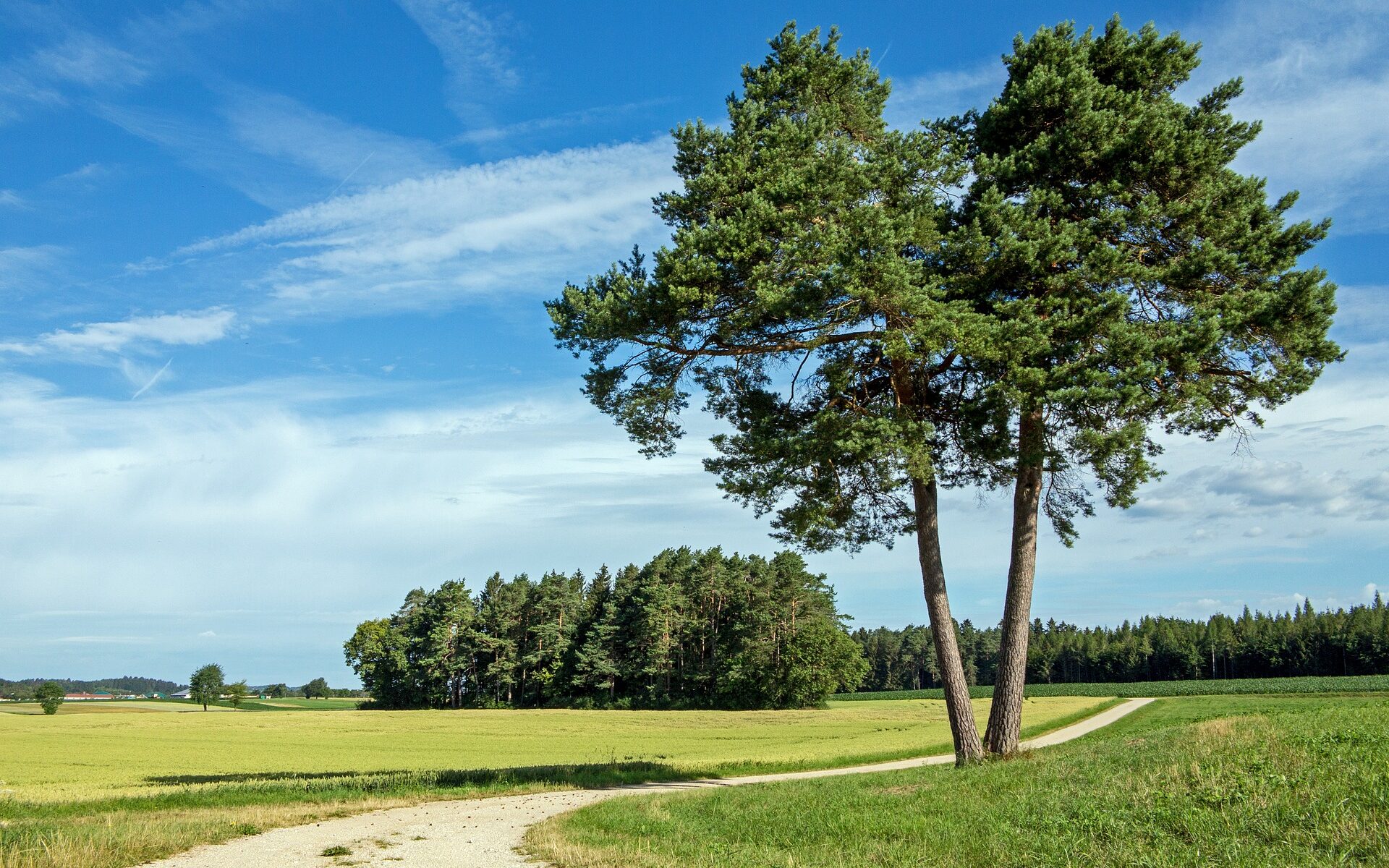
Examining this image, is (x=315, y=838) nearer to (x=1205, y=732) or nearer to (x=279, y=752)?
(x=1205, y=732)

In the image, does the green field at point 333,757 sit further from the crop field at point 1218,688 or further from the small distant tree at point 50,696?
the small distant tree at point 50,696

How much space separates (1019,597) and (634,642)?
6750 cm

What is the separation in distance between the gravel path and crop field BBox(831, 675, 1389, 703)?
6387 centimetres

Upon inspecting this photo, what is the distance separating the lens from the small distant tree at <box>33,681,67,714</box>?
82625 mm

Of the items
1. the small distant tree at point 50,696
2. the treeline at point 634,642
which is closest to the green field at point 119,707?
the small distant tree at point 50,696

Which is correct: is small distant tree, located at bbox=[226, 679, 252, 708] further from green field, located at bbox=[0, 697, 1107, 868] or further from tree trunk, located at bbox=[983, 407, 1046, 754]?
tree trunk, located at bbox=[983, 407, 1046, 754]

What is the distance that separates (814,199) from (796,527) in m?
7.01

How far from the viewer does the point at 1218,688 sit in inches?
3423

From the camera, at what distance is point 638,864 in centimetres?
895

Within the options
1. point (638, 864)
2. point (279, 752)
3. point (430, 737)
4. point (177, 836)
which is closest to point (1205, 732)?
point (638, 864)

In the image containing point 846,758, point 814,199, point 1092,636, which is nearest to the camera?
point 814,199

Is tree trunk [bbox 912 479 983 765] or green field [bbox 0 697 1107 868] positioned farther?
tree trunk [bbox 912 479 983 765]

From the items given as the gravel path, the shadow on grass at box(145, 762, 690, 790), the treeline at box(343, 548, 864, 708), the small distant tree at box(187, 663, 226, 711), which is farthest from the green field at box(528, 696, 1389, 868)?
the small distant tree at box(187, 663, 226, 711)

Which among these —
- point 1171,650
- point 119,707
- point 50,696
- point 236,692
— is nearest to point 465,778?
point 50,696
